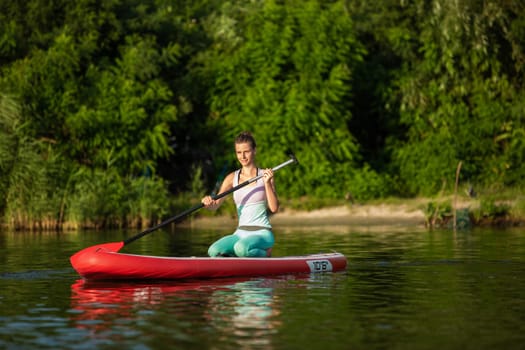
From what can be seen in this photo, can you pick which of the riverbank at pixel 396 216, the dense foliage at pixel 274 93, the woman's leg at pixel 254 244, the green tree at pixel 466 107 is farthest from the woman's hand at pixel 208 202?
the green tree at pixel 466 107

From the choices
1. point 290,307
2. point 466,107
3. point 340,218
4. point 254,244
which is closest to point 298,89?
point 340,218

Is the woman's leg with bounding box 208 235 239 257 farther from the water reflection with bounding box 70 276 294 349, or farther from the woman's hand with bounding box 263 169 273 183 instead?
the woman's hand with bounding box 263 169 273 183

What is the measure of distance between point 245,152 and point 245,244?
3.73 feet

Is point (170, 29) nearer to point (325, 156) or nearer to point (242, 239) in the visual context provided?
point (325, 156)

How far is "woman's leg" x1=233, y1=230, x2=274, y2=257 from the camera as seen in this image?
39.8ft

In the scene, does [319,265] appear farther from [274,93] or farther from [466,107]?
[466,107]

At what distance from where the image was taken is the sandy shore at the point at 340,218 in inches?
1016

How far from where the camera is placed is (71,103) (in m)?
28.0

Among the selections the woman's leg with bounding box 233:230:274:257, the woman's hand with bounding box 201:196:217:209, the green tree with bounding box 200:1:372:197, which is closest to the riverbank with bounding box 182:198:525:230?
the green tree with bounding box 200:1:372:197

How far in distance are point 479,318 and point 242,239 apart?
4.33m

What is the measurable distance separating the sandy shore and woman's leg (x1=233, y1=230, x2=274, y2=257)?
12.8 meters

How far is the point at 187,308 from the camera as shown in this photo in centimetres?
922

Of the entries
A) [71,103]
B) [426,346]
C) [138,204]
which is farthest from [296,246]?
[71,103]

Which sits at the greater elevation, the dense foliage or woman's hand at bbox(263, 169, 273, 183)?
the dense foliage
